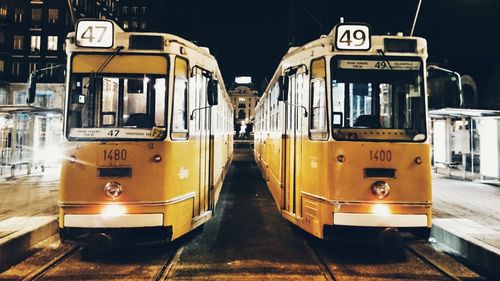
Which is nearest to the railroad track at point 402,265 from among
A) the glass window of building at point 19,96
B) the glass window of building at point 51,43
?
the glass window of building at point 19,96

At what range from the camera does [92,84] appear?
5.49 meters

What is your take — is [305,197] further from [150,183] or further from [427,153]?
[150,183]

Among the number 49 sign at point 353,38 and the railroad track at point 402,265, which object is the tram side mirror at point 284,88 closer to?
the number 49 sign at point 353,38

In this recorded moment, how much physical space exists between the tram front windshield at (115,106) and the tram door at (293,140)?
2185mm

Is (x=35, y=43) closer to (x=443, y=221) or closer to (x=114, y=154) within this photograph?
(x=114, y=154)

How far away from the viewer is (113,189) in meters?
5.15

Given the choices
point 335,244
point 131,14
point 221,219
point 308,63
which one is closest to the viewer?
point 308,63

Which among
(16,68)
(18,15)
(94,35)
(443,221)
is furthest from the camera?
(18,15)

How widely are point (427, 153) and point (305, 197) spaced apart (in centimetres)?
189

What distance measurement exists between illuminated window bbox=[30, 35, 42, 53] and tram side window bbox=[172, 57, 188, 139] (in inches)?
1797

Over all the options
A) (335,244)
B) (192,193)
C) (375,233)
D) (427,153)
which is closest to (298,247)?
(335,244)

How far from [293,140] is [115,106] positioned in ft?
9.84

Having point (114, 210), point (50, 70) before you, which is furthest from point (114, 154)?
point (50, 70)

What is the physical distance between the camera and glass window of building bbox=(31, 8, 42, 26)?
43.8 meters
